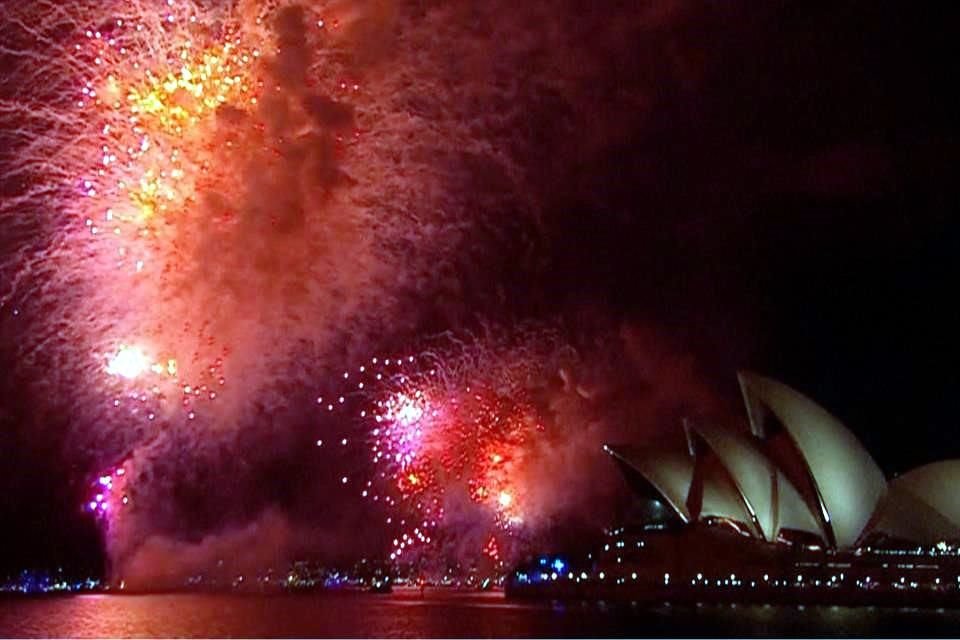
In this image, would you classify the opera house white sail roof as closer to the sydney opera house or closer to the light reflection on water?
the sydney opera house

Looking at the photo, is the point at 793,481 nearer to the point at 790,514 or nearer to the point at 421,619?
the point at 790,514

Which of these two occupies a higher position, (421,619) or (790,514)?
(421,619)

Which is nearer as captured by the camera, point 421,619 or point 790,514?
point 421,619

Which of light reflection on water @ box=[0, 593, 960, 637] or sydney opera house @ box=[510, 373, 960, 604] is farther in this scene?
sydney opera house @ box=[510, 373, 960, 604]

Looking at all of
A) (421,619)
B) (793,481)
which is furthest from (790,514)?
(421,619)

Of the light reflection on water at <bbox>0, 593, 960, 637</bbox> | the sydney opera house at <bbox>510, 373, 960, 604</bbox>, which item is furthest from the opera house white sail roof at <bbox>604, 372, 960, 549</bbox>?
the light reflection on water at <bbox>0, 593, 960, 637</bbox>

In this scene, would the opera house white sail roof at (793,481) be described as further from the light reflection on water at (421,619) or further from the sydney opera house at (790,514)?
the light reflection on water at (421,619)
